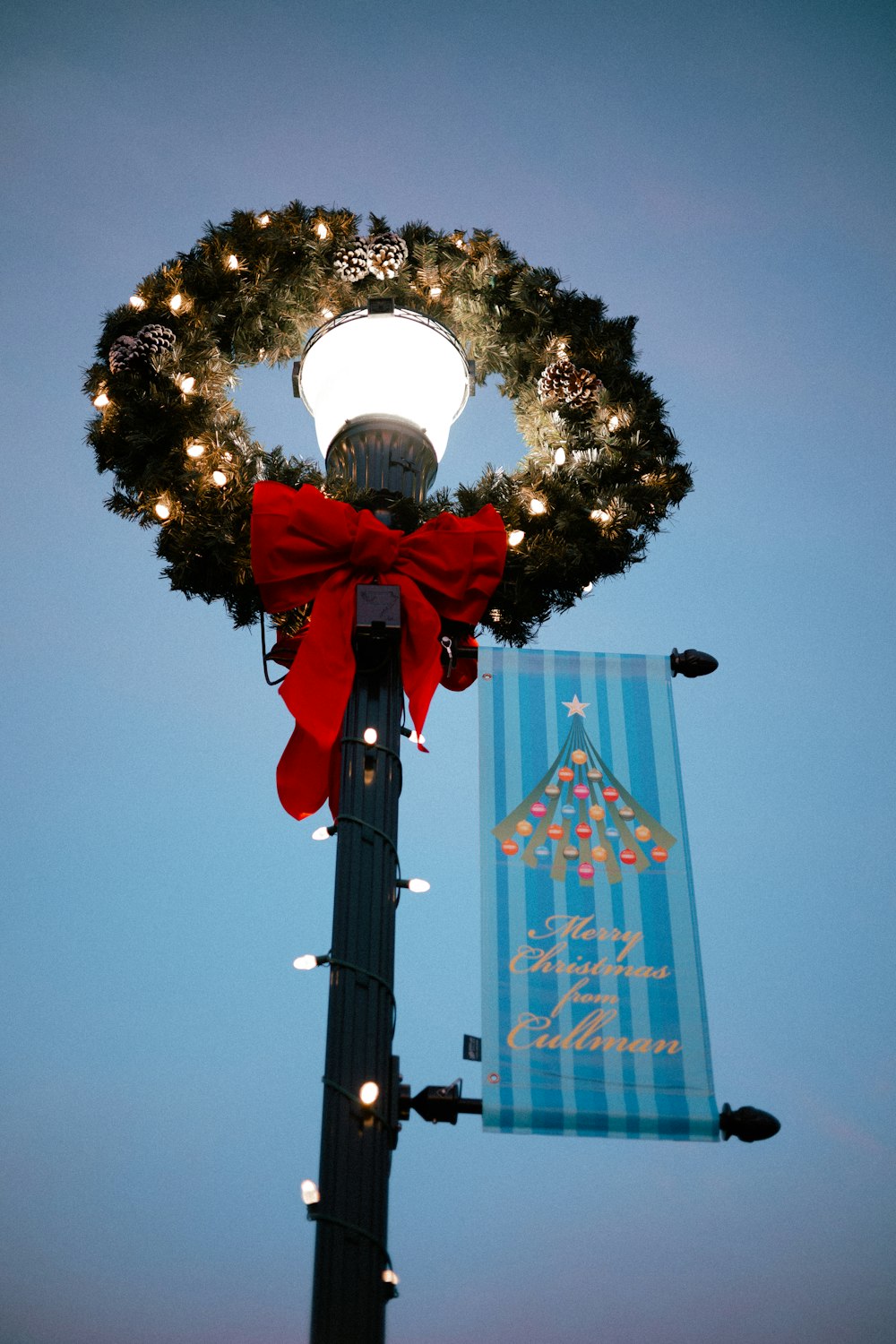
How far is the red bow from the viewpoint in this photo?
3998 mm

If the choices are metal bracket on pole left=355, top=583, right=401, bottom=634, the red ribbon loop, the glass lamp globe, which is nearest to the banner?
metal bracket on pole left=355, top=583, right=401, bottom=634

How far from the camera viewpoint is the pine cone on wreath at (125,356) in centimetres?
477

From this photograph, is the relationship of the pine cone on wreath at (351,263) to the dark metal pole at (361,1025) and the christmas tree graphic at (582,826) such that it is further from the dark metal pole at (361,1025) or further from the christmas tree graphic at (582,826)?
the christmas tree graphic at (582,826)

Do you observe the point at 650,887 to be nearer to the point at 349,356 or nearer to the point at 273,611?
the point at 273,611

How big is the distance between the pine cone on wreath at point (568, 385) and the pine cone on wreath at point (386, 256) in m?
0.96

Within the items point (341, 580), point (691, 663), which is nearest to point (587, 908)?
point (691, 663)

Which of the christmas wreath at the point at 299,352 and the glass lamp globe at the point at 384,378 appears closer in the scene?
the christmas wreath at the point at 299,352

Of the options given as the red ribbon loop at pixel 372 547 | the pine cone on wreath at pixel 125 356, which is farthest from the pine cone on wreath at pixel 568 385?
the pine cone on wreath at pixel 125 356

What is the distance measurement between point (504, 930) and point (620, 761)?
0.81m

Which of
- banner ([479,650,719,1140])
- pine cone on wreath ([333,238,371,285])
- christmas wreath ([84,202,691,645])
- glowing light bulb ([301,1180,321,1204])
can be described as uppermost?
pine cone on wreath ([333,238,371,285])

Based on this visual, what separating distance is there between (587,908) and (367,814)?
0.79 metres

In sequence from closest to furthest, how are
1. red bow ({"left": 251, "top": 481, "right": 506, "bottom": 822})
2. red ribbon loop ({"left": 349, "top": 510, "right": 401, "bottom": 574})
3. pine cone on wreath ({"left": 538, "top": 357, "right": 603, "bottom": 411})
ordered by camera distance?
red bow ({"left": 251, "top": 481, "right": 506, "bottom": 822})
red ribbon loop ({"left": 349, "top": 510, "right": 401, "bottom": 574})
pine cone on wreath ({"left": 538, "top": 357, "right": 603, "bottom": 411})

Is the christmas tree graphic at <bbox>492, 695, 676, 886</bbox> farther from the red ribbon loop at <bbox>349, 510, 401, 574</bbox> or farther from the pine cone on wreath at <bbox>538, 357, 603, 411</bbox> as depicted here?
the pine cone on wreath at <bbox>538, 357, 603, 411</bbox>

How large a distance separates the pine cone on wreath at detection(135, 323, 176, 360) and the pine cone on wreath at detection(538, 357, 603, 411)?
1710 millimetres
